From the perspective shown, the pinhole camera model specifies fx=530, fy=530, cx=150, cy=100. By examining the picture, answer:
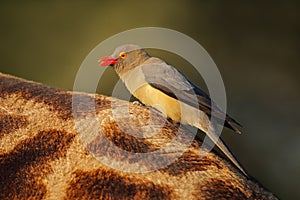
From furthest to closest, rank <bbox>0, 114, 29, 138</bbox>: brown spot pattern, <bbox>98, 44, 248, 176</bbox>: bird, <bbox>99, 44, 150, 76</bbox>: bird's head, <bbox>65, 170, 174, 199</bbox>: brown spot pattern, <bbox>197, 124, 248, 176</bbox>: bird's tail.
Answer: <bbox>99, 44, 150, 76</bbox>: bird's head, <bbox>98, 44, 248, 176</bbox>: bird, <bbox>197, 124, 248, 176</bbox>: bird's tail, <bbox>0, 114, 29, 138</bbox>: brown spot pattern, <bbox>65, 170, 174, 199</bbox>: brown spot pattern

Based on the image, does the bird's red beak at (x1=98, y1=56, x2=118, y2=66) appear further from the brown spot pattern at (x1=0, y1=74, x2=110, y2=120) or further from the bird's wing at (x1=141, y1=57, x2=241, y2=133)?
the brown spot pattern at (x1=0, y1=74, x2=110, y2=120)

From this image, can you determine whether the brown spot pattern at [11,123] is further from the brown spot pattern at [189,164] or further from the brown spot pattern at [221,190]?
the brown spot pattern at [221,190]

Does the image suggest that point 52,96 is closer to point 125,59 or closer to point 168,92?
point 168,92

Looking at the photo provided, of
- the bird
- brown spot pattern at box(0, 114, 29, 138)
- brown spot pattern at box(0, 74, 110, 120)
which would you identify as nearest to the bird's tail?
the bird

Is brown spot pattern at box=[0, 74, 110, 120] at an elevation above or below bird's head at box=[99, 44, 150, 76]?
above

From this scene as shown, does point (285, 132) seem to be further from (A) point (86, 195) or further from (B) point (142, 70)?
(A) point (86, 195)

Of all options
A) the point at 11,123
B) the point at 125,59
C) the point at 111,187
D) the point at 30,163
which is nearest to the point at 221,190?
the point at 111,187

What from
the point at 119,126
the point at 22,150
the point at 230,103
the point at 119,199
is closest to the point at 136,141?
the point at 119,126

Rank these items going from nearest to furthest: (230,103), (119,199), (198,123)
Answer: (119,199)
(198,123)
(230,103)
